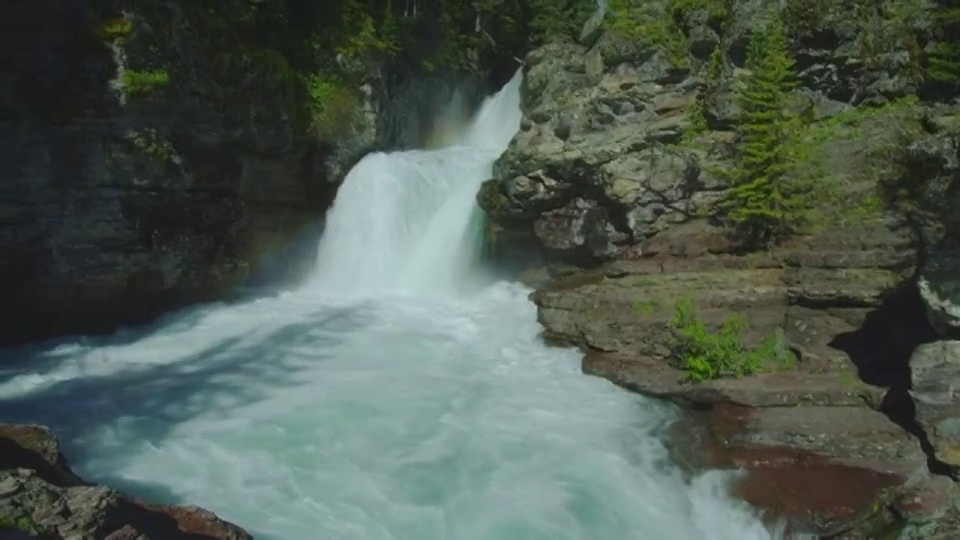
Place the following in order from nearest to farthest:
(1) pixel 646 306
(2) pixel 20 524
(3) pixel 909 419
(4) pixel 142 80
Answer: (2) pixel 20 524 < (3) pixel 909 419 < (1) pixel 646 306 < (4) pixel 142 80

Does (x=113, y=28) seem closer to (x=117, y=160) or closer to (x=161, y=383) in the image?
(x=117, y=160)

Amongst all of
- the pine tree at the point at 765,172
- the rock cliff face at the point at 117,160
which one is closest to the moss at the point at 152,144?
the rock cliff face at the point at 117,160

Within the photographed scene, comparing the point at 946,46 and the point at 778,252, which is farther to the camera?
the point at 778,252

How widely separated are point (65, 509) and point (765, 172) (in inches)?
537

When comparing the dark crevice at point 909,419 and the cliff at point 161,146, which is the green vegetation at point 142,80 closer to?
the cliff at point 161,146

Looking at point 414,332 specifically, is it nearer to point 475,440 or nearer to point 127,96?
point 475,440

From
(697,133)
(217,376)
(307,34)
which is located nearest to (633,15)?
(697,133)

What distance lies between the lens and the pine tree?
47.8 feet

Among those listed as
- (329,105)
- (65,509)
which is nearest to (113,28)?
(329,105)

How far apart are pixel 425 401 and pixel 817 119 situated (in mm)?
12151

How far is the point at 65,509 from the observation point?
648cm

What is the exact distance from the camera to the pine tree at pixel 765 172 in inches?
574

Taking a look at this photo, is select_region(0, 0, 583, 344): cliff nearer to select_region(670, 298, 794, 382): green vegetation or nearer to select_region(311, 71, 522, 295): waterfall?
select_region(311, 71, 522, 295): waterfall

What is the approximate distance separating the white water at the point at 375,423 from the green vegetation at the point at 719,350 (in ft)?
4.00
